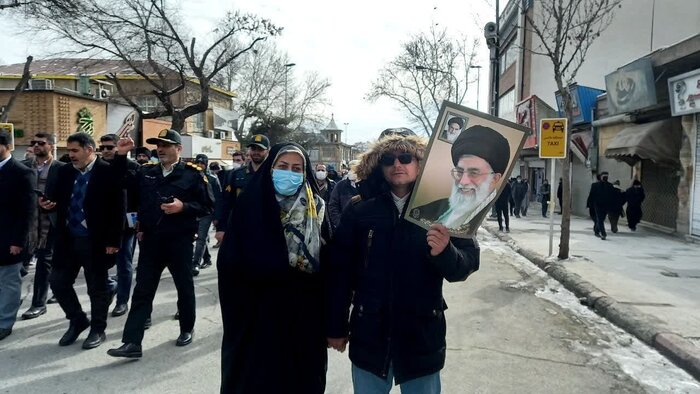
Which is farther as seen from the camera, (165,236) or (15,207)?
(15,207)

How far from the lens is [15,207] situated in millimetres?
4684

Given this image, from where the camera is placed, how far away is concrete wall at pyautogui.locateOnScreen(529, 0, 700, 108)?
21.9m

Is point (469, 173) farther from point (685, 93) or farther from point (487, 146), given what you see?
point (685, 93)

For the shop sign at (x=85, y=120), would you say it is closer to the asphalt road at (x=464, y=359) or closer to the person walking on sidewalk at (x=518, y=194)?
the asphalt road at (x=464, y=359)

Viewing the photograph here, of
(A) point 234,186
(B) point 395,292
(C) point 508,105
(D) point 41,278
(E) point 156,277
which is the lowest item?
(D) point 41,278

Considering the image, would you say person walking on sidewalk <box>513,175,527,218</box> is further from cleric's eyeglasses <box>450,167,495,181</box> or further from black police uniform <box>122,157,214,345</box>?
cleric's eyeglasses <box>450,167,495,181</box>

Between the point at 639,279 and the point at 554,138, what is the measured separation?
320 centimetres

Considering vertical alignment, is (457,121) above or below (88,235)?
above

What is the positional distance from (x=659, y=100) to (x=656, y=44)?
11.7 meters

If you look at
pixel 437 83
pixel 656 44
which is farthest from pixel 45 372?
pixel 437 83

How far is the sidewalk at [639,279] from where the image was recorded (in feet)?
16.4

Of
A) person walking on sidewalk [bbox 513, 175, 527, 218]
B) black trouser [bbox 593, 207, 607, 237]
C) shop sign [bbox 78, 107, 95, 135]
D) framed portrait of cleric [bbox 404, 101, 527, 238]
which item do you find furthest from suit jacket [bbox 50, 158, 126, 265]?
shop sign [bbox 78, 107, 95, 135]

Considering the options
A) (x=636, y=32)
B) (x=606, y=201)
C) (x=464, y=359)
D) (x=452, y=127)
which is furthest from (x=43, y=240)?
(x=636, y=32)

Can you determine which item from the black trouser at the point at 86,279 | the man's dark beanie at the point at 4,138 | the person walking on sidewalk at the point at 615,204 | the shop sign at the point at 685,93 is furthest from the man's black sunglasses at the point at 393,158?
the person walking on sidewalk at the point at 615,204
